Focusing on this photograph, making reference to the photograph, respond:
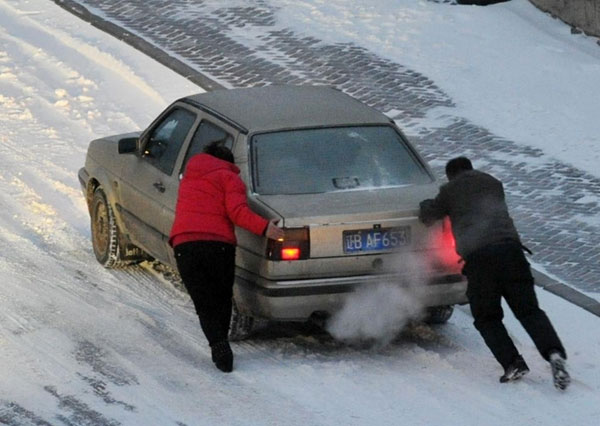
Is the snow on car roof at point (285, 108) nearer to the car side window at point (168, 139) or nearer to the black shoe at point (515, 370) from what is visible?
the car side window at point (168, 139)

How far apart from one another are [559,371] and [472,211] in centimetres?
115

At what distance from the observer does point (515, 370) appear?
877 cm

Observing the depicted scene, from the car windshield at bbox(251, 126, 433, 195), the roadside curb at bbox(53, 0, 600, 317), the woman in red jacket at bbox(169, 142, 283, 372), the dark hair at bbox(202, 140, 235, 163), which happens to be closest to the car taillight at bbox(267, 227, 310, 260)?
the woman in red jacket at bbox(169, 142, 283, 372)

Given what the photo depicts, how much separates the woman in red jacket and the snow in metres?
0.30

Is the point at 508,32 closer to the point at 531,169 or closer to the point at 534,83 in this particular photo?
the point at 534,83

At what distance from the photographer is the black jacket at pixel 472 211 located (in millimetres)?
8953

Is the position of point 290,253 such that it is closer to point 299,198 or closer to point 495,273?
point 299,198

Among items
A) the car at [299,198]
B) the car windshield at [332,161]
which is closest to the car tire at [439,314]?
the car at [299,198]

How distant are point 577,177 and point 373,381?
249 inches

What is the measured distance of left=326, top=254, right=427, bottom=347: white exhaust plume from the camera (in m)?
9.20

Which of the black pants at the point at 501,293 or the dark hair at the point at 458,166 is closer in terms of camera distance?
the black pants at the point at 501,293

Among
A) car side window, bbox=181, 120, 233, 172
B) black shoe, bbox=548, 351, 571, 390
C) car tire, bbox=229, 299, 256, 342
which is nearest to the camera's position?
black shoe, bbox=548, 351, 571, 390

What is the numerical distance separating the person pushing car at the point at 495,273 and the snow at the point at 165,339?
0.26 meters

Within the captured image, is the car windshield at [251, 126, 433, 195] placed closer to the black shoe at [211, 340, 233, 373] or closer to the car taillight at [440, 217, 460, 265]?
the car taillight at [440, 217, 460, 265]
